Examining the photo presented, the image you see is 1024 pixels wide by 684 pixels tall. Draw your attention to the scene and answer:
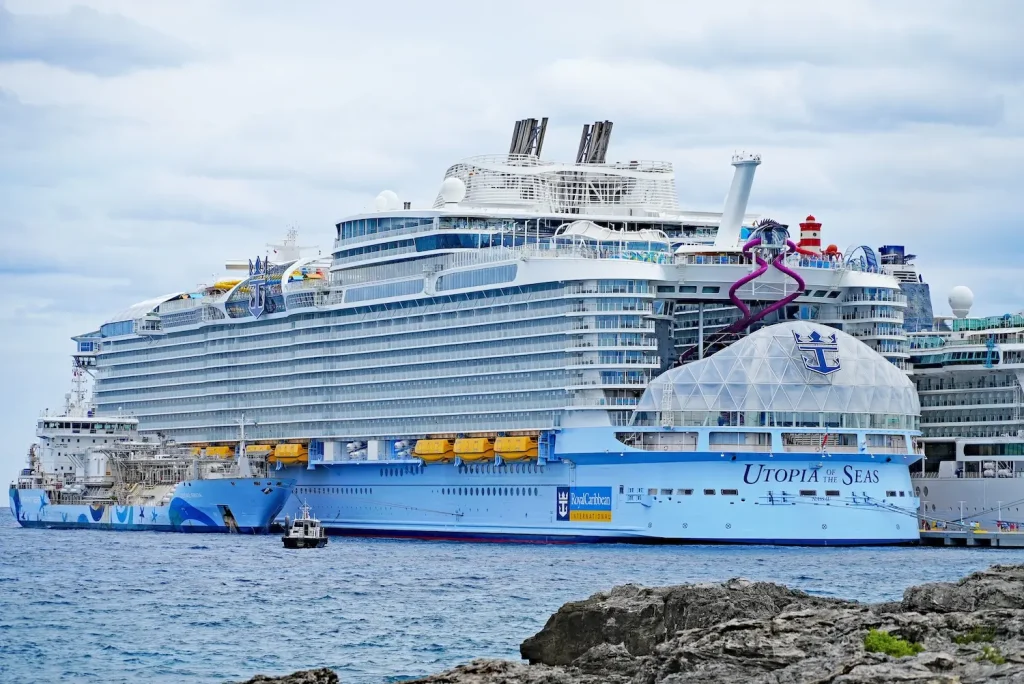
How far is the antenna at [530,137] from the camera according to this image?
103625mm

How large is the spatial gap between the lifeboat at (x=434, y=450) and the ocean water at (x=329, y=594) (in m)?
4.82

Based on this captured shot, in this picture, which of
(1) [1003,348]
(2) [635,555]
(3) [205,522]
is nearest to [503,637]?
(2) [635,555]

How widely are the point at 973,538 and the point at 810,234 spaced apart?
16.6 meters

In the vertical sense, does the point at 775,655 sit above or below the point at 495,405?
below

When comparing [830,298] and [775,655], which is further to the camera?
[830,298]

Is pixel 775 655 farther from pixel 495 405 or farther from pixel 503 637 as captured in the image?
pixel 495 405

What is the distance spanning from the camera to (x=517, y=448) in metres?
87.4

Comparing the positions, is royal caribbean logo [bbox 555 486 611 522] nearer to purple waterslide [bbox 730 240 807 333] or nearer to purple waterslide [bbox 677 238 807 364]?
purple waterslide [bbox 677 238 807 364]

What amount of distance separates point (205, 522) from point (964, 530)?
42.3 metres

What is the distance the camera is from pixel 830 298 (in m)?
89.4

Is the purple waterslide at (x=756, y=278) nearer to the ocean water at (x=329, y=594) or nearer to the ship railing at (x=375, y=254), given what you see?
the ocean water at (x=329, y=594)

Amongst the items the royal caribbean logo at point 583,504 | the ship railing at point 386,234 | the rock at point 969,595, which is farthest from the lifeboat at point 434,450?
the rock at point 969,595

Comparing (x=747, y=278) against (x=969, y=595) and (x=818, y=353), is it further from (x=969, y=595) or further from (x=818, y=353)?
(x=969, y=595)

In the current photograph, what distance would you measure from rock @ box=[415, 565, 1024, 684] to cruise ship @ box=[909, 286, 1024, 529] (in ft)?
199
